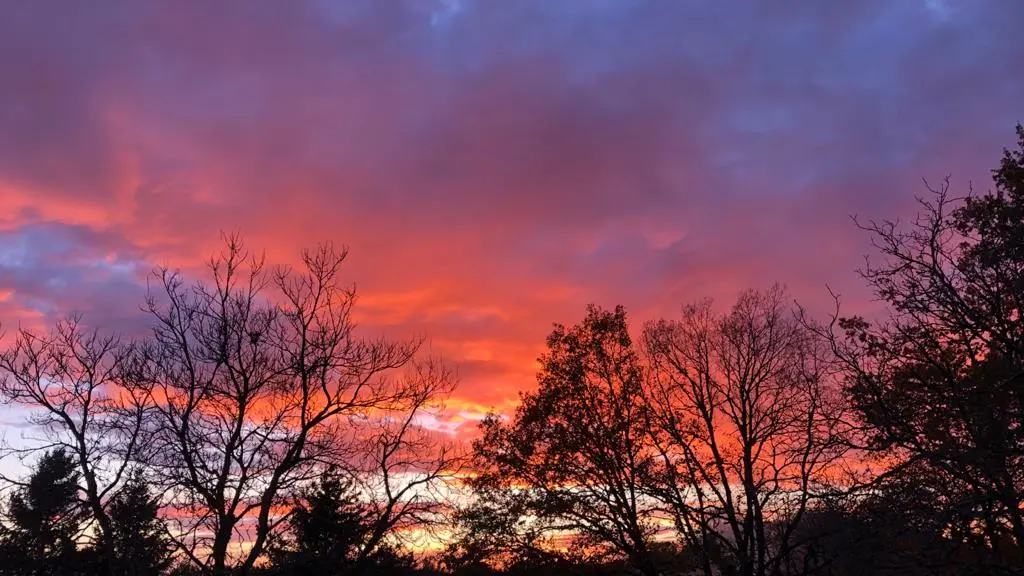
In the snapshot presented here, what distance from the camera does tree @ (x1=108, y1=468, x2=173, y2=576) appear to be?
61.8ft

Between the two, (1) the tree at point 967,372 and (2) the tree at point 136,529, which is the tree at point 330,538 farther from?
(1) the tree at point 967,372

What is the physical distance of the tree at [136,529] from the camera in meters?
18.8

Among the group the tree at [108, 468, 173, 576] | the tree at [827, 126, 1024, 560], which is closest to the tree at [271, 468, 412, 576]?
the tree at [108, 468, 173, 576]

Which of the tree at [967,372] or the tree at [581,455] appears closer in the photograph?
the tree at [967,372]

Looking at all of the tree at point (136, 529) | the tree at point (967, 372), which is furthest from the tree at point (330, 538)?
the tree at point (967, 372)

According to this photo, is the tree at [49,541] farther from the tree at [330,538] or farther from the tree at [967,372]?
the tree at [967,372]

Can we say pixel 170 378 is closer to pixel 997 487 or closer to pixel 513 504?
pixel 513 504

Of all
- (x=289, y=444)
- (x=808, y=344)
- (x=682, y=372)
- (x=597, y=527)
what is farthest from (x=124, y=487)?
(x=808, y=344)

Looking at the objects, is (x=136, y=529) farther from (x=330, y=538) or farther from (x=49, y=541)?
(x=330, y=538)

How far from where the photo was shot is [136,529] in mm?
19953

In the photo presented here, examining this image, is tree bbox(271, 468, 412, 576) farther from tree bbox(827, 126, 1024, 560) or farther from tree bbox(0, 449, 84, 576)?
tree bbox(827, 126, 1024, 560)

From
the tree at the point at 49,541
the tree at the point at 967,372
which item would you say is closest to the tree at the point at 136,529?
the tree at the point at 49,541

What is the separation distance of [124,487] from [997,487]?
22584 mm

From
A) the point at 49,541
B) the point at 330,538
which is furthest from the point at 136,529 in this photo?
the point at 330,538
